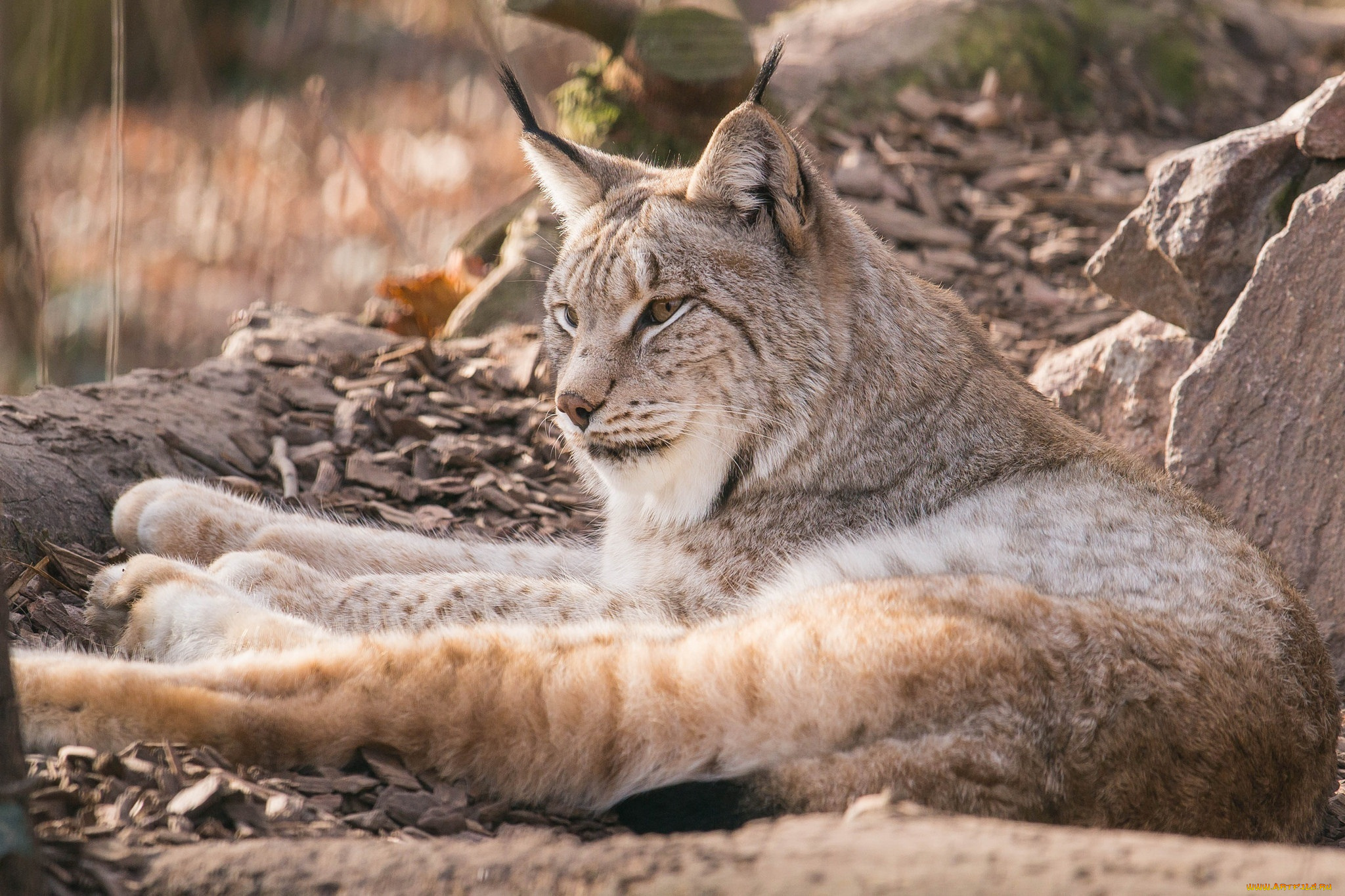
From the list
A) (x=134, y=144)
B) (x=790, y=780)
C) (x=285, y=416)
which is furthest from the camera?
(x=134, y=144)

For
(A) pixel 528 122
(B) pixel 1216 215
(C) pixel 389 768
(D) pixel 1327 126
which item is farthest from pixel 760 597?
(D) pixel 1327 126

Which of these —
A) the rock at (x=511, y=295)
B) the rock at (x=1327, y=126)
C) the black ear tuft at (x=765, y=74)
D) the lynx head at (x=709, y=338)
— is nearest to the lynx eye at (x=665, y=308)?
the lynx head at (x=709, y=338)

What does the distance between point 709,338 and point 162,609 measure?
158 centimetres

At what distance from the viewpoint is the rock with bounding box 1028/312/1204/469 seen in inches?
170

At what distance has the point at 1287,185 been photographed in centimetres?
409

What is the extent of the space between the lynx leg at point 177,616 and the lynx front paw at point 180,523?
1.44ft

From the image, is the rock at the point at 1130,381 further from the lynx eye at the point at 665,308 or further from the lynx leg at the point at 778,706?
the lynx leg at the point at 778,706

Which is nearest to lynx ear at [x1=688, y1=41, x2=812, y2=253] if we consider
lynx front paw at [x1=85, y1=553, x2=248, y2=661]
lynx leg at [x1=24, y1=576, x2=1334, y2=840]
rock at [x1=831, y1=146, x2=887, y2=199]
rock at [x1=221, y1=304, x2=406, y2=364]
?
lynx leg at [x1=24, y1=576, x2=1334, y2=840]

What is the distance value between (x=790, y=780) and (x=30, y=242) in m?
6.69

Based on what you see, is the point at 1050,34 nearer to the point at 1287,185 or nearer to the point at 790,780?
the point at 1287,185

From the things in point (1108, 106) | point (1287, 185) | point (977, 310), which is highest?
point (1108, 106)

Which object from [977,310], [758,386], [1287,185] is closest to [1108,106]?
[977,310]

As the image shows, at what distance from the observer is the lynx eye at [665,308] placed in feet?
11.2

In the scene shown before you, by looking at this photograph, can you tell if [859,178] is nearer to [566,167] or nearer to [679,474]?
[566,167]
